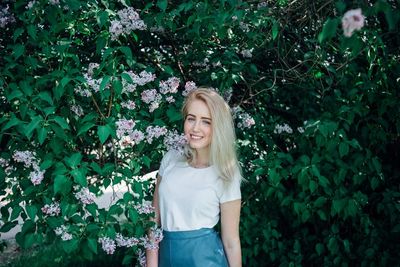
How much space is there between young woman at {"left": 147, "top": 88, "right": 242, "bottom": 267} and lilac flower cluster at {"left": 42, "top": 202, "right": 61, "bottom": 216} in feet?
1.69

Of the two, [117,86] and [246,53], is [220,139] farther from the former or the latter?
[246,53]

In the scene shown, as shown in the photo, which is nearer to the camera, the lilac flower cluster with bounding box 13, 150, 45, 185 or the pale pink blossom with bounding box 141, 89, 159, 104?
the lilac flower cluster with bounding box 13, 150, 45, 185

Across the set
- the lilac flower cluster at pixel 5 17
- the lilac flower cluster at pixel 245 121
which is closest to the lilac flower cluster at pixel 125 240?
the lilac flower cluster at pixel 245 121

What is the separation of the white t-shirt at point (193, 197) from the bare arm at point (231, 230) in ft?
0.12

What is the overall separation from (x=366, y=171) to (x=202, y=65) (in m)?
1.23

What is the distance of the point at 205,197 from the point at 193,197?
6 centimetres

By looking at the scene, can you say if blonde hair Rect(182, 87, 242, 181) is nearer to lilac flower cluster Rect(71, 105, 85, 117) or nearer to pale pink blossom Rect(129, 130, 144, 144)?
pale pink blossom Rect(129, 130, 144, 144)

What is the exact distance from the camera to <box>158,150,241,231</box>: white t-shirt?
2.42 metres

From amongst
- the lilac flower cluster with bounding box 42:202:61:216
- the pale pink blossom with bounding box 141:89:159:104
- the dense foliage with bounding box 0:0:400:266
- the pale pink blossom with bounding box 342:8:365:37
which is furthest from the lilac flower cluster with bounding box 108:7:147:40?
the pale pink blossom with bounding box 342:8:365:37

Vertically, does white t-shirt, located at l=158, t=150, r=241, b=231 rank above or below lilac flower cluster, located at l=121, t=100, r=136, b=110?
below

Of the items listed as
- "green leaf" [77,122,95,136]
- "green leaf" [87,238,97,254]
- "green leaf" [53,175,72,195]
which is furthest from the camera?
"green leaf" [77,122,95,136]

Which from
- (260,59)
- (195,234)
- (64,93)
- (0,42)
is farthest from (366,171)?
(0,42)

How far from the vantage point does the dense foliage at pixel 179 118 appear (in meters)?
2.31

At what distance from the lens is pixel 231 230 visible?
2.45 meters
